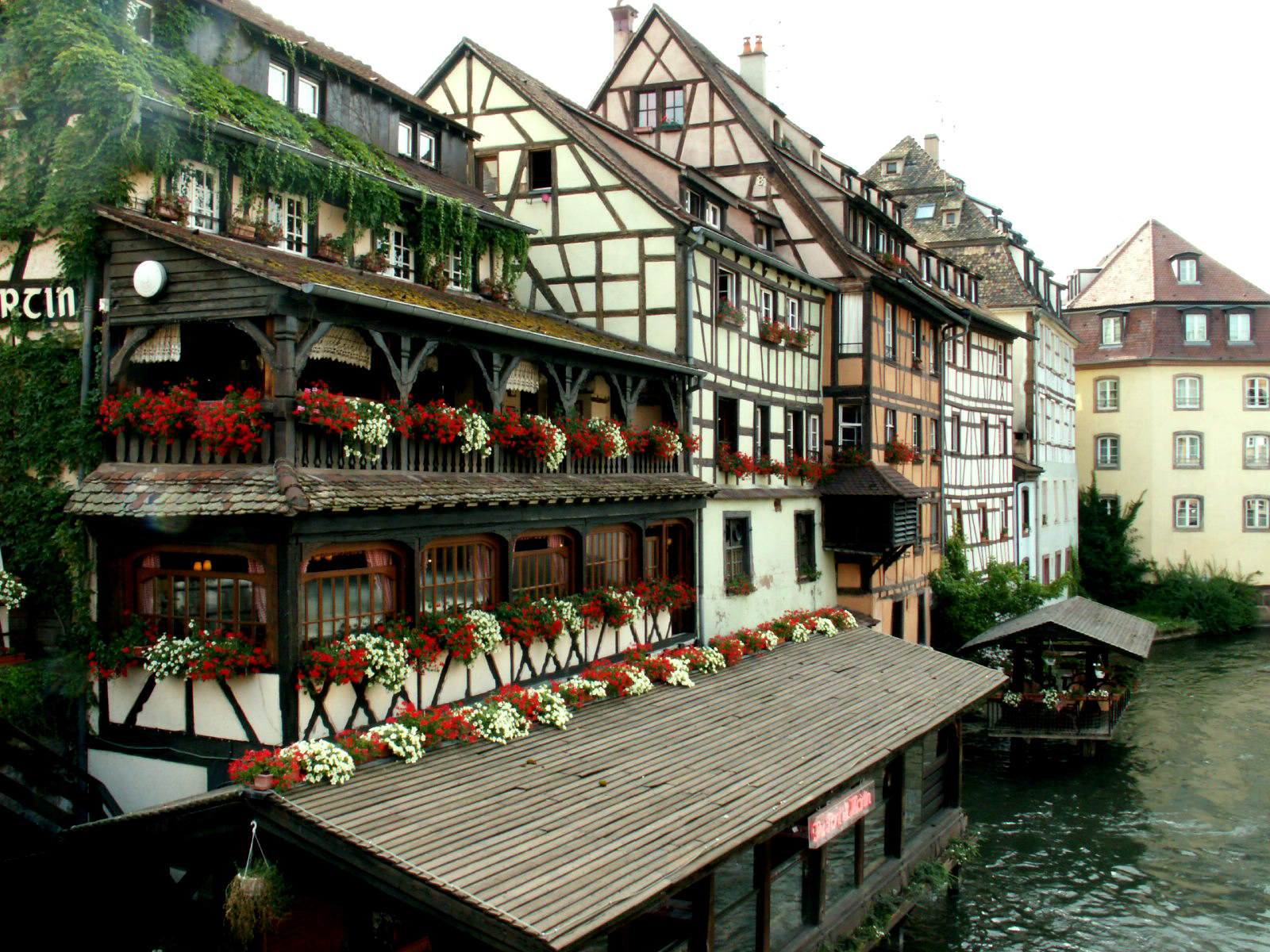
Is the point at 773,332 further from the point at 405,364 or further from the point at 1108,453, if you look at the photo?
the point at 1108,453

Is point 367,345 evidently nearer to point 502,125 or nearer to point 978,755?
point 502,125

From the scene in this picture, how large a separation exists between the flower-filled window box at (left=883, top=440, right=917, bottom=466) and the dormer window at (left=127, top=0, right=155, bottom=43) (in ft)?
58.1

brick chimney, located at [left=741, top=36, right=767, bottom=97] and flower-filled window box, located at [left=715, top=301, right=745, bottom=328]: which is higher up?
brick chimney, located at [left=741, top=36, right=767, bottom=97]

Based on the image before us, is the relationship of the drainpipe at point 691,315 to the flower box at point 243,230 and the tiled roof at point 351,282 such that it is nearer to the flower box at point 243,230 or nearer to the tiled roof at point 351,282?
the tiled roof at point 351,282

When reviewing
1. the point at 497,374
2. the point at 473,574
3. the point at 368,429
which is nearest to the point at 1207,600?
the point at 497,374

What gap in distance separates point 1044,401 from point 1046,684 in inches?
770

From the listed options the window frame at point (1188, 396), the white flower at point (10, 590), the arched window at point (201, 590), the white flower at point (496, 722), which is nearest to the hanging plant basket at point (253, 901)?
the arched window at point (201, 590)

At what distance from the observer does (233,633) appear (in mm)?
11141

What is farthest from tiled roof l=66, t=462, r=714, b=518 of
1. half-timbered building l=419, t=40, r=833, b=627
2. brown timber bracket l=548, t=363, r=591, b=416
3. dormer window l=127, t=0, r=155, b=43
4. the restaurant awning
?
half-timbered building l=419, t=40, r=833, b=627

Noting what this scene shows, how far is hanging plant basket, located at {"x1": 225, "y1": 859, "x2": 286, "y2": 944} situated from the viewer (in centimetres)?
902

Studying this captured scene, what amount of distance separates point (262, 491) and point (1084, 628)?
18118 millimetres

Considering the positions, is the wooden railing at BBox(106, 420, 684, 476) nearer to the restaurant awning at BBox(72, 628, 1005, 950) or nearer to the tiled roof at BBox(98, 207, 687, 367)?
the tiled roof at BBox(98, 207, 687, 367)

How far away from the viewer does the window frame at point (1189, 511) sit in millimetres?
45156

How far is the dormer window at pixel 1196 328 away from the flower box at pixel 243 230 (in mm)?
41242
